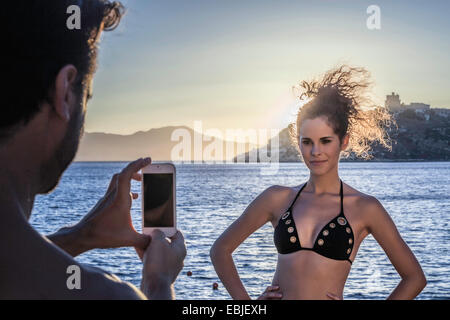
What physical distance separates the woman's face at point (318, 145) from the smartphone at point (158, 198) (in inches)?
71.2

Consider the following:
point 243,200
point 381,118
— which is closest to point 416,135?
point 243,200

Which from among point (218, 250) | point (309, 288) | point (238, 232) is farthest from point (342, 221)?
point (218, 250)

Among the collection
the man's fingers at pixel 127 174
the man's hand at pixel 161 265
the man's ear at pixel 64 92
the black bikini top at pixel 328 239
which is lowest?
the black bikini top at pixel 328 239

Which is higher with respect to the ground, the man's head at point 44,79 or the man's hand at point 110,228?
the man's head at point 44,79

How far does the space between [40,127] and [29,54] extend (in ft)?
0.66

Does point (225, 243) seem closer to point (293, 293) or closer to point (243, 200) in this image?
point (293, 293)

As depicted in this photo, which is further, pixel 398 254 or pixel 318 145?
pixel 318 145

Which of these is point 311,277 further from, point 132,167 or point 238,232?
point 132,167

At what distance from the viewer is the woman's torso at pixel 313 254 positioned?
4.48 meters

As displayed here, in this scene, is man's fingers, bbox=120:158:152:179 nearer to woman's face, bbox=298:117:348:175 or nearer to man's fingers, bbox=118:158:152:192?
man's fingers, bbox=118:158:152:192

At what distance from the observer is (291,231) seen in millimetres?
4629

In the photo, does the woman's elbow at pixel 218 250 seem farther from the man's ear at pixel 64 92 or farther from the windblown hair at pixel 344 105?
the man's ear at pixel 64 92

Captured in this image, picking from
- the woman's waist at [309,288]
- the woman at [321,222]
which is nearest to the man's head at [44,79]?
the woman at [321,222]

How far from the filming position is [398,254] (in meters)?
4.52
